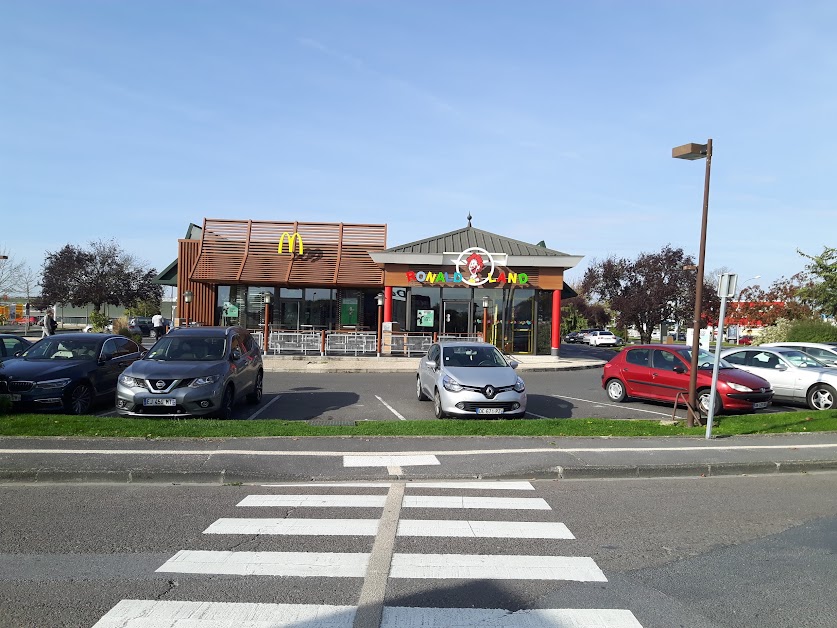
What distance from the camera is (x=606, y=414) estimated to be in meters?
14.5

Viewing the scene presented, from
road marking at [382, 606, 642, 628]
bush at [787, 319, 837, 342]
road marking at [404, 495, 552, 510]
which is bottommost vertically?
road marking at [404, 495, 552, 510]

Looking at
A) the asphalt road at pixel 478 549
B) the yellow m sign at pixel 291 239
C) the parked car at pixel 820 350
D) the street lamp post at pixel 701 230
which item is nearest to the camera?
the asphalt road at pixel 478 549

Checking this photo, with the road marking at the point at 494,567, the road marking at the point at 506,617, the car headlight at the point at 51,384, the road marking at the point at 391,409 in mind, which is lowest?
the road marking at the point at 391,409

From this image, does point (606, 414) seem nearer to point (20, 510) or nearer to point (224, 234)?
point (20, 510)

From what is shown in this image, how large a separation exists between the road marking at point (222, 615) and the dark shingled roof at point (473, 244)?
1072 inches

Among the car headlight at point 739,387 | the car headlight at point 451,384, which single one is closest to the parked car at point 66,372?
the car headlight at point 451,384

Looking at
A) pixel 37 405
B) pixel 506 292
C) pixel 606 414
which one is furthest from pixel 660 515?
pixel 506 292

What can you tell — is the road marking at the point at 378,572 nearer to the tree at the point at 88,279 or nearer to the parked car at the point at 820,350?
the parked car at the point at 820,350

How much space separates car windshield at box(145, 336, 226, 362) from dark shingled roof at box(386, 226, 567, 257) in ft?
61.7

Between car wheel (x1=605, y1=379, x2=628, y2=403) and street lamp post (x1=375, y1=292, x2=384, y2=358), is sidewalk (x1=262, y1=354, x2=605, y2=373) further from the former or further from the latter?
car wheel (x1=605, y1=379, x2=628, y2=403)

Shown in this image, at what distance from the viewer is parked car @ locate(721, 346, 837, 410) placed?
15.1m

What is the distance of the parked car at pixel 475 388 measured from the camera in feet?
40.1

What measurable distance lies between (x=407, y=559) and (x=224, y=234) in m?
29.5

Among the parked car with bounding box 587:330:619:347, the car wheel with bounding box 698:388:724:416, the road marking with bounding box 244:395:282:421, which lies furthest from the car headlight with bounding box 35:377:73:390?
the parked car with bounding box 587:330:619:347
